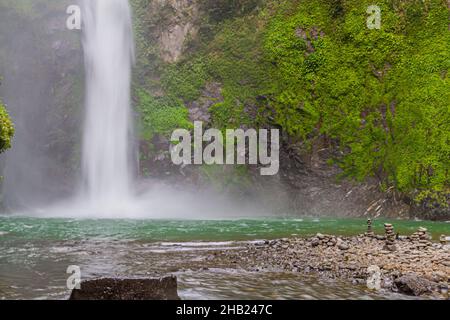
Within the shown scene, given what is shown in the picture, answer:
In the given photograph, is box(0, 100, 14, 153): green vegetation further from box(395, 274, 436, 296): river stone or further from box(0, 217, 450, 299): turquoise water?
box(395, 274, 436, 296): river stone

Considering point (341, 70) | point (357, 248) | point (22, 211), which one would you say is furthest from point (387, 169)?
point (22, 211)

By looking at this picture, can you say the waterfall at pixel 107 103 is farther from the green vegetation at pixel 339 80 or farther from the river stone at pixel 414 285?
the river stone at pixel 414 285

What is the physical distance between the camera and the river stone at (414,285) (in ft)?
26.5

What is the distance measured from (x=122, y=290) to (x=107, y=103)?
3500 centimetres

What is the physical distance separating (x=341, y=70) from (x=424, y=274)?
28.4 m

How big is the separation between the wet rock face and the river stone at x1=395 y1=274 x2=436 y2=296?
4.43 meters

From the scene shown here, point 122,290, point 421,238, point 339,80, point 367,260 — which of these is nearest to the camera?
point 122,290

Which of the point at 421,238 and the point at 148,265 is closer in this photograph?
the point at 148,265

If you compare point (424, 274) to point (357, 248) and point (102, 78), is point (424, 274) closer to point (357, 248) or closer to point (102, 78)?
point (357, 248)

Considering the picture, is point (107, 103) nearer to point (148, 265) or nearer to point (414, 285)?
point (148, 265)

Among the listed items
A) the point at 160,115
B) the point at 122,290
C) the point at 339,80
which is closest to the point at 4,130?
the point at 122,290

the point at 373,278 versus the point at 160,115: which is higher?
the point at 160,115

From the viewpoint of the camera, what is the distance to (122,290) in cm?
637
